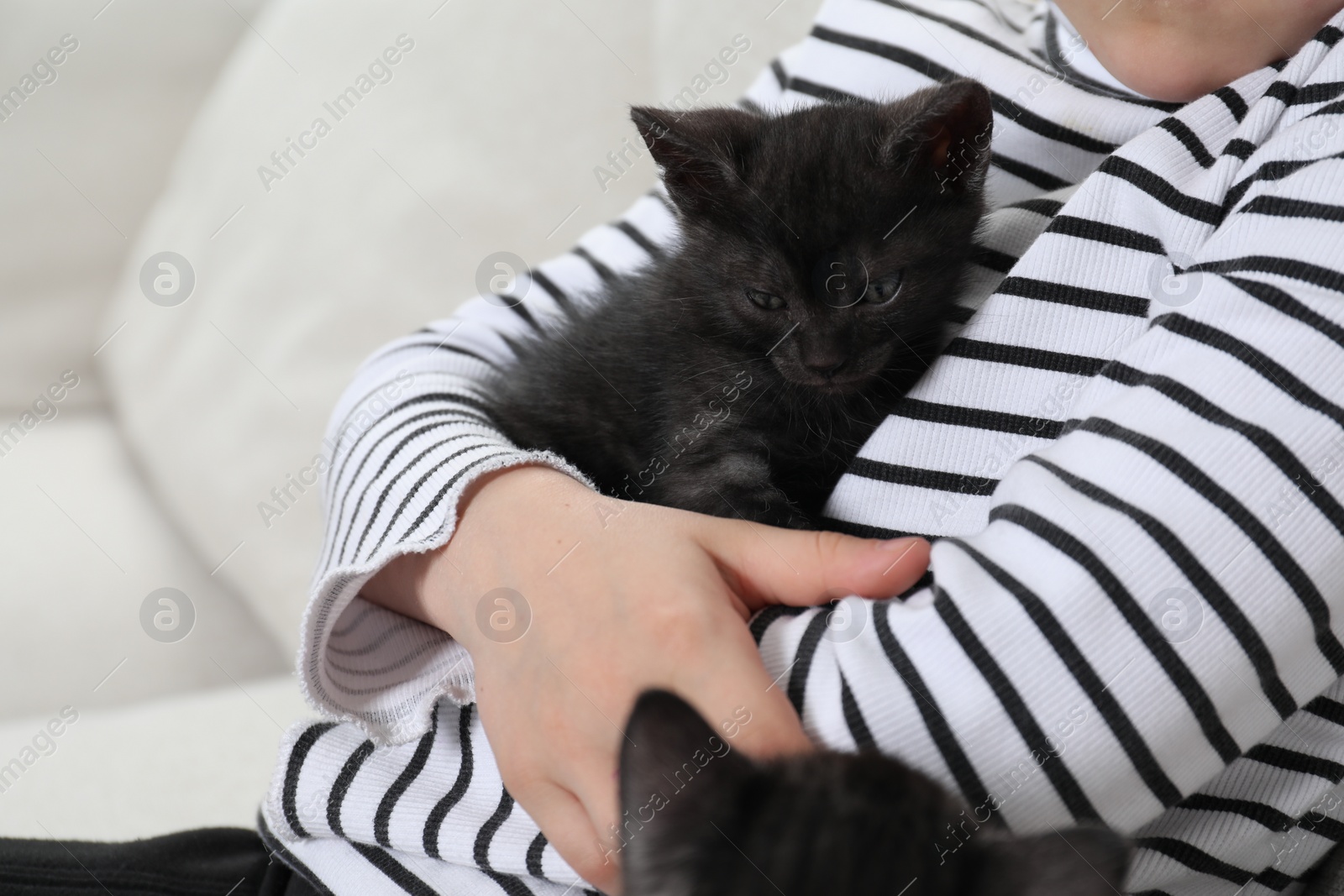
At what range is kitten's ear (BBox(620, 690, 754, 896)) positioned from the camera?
1.85ft

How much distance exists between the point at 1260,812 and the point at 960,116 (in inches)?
24.5

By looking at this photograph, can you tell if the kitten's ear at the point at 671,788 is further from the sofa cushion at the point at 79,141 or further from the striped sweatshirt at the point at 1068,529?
the sofa cushion at the point at 79,141

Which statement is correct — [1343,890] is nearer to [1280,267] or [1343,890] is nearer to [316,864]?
[1280,267]

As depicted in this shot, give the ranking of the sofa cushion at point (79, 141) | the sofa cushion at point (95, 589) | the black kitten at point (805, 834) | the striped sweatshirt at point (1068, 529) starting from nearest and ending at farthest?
1. the black kitten at point (805, 834)
2. the striped sweatshirt at point (1068, 529)
3. the sofa cushion at point (95, 589)
4. the sofa cushion at point (79, 141)

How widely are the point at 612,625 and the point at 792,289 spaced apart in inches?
15.0

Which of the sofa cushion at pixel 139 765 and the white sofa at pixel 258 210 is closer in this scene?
the sofa cushion at pixel 139 765

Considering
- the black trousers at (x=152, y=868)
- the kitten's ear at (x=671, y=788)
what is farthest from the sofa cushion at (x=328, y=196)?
the kitten's ear at (x=671, y=788)

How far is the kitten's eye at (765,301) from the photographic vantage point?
1000 mm

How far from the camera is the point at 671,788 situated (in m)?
0.58

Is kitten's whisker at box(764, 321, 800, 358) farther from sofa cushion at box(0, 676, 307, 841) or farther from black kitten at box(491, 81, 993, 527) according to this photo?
sofa cushion at box(0, 676, 307, 841)

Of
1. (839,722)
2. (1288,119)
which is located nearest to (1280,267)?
(1288,119)

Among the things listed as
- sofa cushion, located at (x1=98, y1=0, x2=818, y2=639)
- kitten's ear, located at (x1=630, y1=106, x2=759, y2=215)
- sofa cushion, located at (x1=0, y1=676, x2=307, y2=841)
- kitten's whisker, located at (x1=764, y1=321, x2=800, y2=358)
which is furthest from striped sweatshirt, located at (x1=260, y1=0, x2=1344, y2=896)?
sofa cushion, located at (x1=98, y1=0, x2=818, y2=639)

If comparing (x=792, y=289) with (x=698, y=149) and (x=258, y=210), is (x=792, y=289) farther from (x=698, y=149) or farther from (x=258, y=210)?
(x=258, y=210)

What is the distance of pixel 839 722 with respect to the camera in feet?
A: 2.21
